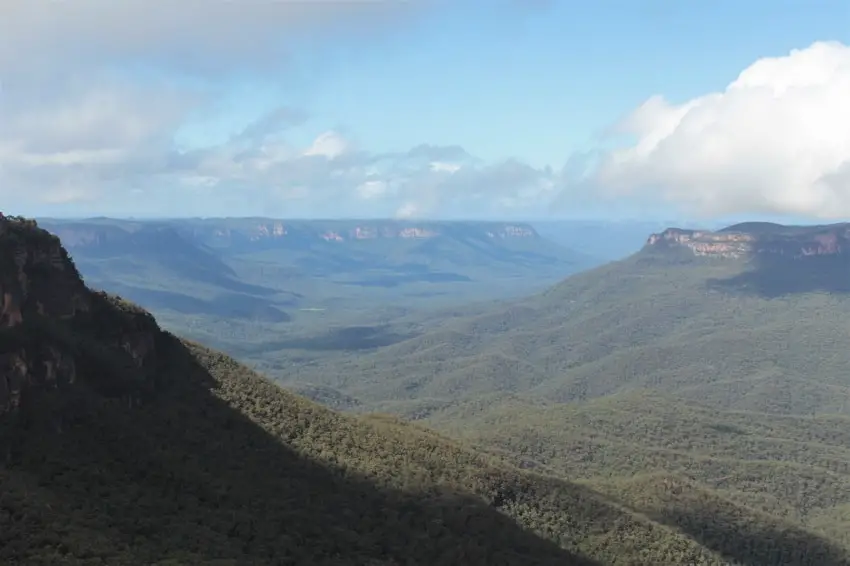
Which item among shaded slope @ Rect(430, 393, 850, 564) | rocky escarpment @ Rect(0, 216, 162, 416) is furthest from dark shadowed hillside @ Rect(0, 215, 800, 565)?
shaded slope @ Rect(430, 393, 850, 564)

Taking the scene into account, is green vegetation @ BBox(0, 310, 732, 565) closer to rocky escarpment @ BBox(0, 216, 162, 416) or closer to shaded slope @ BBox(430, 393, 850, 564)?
rocky escarpment @ BBox(0, 216, 162, 416)

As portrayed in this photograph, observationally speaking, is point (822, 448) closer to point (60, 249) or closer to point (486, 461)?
point (486, 461)

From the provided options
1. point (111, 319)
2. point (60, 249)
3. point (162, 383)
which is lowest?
point (162, 383)

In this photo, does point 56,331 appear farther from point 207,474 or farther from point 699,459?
point 699,459

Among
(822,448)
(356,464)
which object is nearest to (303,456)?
(356,464)

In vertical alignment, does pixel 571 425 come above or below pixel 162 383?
below

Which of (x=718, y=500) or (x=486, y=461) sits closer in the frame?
(x=486, y=461)

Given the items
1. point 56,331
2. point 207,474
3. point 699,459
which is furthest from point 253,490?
point 699,459
